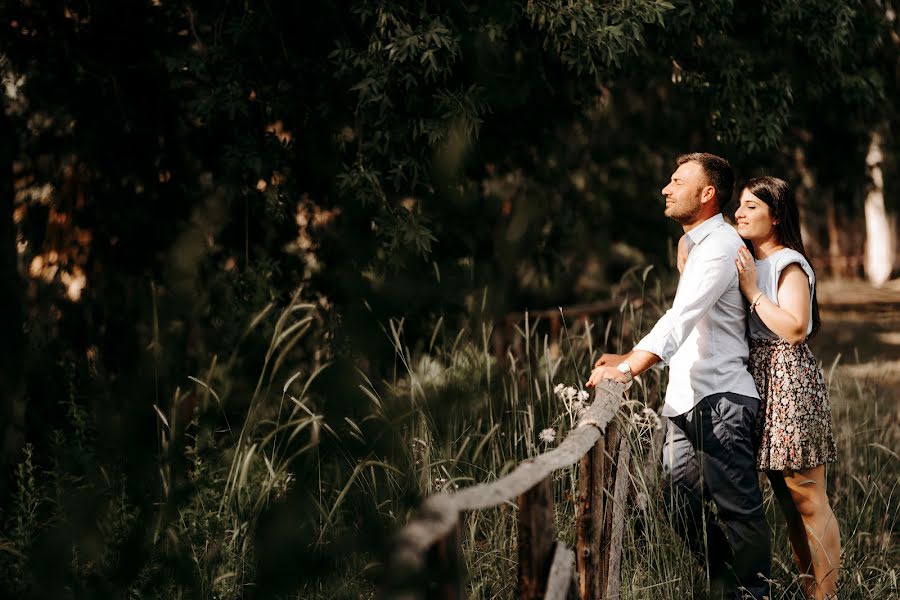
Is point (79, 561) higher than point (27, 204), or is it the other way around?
point (27, 204)

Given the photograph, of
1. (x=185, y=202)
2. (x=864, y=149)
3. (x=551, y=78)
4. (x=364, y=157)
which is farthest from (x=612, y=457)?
(x=864, y=149)

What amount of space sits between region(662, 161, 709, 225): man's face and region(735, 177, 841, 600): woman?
0.18 metres

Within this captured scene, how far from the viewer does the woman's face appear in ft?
10.3

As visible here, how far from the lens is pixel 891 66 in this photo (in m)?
7.80

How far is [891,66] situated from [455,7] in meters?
4.90

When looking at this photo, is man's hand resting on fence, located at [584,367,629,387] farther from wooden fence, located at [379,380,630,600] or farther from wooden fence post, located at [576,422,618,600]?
wooden fence post, located at [576,422,618,600]

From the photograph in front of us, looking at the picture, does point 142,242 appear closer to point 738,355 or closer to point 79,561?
point 738,355

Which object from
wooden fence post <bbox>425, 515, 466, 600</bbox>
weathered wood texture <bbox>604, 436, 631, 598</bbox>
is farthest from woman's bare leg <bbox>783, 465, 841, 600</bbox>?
wooden fence post <bbox>425, 515, 466, 600</bbox>

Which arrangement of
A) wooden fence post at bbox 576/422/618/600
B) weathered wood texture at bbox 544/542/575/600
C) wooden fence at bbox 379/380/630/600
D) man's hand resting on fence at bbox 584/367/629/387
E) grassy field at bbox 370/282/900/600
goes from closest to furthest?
1. wooden fence at bbox 379/380/630/600
2. weathered wood texture at bbox 544/542/575/600
3. wooden fence post at bbox 576/422/618/600
4. man's hand resting on fence at bbox 584/367/629/387
5. grassy field at bbox 370/282/900/600

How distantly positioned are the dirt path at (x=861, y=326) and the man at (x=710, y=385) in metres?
3.57

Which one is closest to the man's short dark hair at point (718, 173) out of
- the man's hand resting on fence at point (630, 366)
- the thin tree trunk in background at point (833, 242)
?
the man's hand resting on fence at point (630, 366)

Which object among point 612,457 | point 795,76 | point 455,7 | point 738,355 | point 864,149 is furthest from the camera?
point 864,149

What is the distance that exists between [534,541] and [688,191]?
159cm

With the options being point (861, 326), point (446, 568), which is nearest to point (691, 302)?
point (446, 568)
